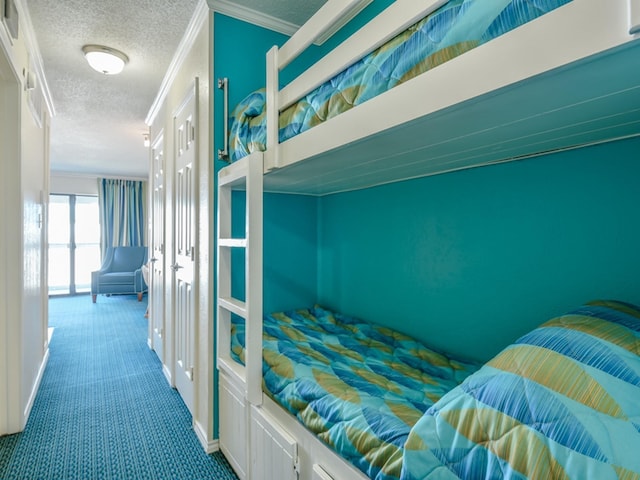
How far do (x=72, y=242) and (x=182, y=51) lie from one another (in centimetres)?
623

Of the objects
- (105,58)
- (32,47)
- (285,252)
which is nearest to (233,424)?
(285,252)

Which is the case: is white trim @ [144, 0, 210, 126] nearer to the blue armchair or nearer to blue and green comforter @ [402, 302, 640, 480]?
blue and green comforter @ [402, 302, 640, 480]

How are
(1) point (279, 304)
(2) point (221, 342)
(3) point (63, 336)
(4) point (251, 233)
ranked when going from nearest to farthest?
(4) point (251, 233) → (2) point (221, 342) → (1) point (279, 304) → (3) point (63, 336)

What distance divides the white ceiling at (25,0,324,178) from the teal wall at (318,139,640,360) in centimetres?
133

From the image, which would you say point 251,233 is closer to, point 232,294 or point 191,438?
point 232,294

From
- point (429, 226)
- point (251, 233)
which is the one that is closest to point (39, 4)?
point (251, 233)

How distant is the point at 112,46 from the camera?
226 cm

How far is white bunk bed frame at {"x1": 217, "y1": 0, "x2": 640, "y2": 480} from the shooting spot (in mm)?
585

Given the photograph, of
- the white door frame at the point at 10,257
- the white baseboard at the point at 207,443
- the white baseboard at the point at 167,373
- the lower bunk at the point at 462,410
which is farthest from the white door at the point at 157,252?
the lower bunk at the point at 462,410

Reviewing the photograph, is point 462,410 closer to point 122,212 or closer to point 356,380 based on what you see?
point 356,380

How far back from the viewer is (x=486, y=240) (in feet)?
4.83

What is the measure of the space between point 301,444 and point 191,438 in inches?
47.2

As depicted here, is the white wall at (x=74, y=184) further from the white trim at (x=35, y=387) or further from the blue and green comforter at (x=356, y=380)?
the blue and green comforter at (x=356, y=380)

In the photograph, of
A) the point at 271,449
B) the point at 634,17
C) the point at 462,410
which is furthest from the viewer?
the point at 271,449
